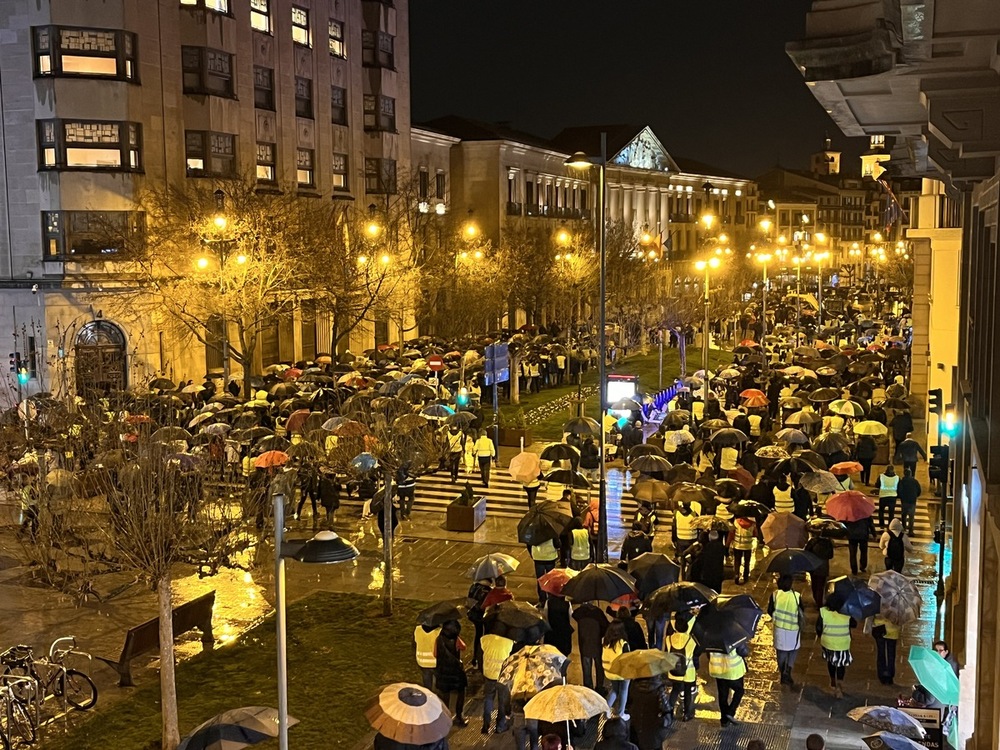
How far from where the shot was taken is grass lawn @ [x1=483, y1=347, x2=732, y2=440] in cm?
3653

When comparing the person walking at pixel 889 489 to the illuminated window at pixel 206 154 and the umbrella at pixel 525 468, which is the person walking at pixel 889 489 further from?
the illuminated window at pixel 206 154

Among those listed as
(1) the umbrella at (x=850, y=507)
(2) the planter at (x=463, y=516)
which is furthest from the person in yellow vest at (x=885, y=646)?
(2) the planter at (x=463, y=516)

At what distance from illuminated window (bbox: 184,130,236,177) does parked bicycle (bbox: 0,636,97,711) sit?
2960cm

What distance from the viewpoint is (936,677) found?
37.5ft

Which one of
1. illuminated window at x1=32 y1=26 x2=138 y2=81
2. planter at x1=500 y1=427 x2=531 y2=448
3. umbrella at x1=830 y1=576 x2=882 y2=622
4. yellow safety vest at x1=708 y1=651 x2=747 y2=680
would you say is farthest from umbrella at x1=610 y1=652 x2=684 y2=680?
illuminated window at x1=32 y1=26 x2=138 y2=81

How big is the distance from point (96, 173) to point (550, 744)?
33.7 meters

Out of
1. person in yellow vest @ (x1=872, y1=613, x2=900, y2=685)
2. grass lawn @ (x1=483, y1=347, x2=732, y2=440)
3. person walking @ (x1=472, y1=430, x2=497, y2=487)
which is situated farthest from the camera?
grass lawn @ (x1=483, y1=347, x2=732, y2=440)

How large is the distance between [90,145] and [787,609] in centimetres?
3171

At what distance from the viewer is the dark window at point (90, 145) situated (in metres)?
38.2

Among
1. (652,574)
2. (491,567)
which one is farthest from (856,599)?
(491,567)

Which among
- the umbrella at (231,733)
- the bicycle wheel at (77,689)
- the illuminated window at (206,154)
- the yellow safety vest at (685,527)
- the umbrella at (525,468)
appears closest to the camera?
the umbrella at (231,733)

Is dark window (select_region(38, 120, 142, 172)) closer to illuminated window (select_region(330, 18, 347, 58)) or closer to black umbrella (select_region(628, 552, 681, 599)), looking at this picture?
illuminated window (select_region(330, 18, 347, 58))

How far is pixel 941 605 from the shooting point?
1714cm

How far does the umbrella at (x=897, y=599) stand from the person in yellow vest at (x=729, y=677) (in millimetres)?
2077
